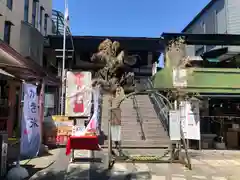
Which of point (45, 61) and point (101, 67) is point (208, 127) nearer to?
point (101, 67)

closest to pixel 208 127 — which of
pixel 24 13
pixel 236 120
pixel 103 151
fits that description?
pixel 236 120

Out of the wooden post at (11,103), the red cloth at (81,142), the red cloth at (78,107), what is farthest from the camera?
the wooden post at (11,103)

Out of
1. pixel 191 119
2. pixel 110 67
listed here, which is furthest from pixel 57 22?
pixel 191 119

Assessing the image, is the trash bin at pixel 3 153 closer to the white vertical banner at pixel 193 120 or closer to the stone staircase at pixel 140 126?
the stone staircase at pixel 140 126

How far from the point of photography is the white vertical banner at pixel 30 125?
8195 mm

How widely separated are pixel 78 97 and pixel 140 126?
13.4ft

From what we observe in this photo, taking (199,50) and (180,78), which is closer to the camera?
(180,78)

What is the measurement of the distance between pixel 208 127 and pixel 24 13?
16.5 m

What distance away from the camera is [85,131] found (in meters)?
10.1

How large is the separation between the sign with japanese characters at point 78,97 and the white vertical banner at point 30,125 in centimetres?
523

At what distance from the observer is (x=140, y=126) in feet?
52.6

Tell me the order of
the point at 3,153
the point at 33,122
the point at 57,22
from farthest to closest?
the point at 57,22
the point at 33,122
the point at 3,153

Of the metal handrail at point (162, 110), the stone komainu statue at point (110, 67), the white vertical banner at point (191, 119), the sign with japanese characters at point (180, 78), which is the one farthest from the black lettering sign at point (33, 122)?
the stone komainu statue at point (110, 67)

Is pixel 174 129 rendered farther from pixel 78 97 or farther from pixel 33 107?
pixel 78 97
